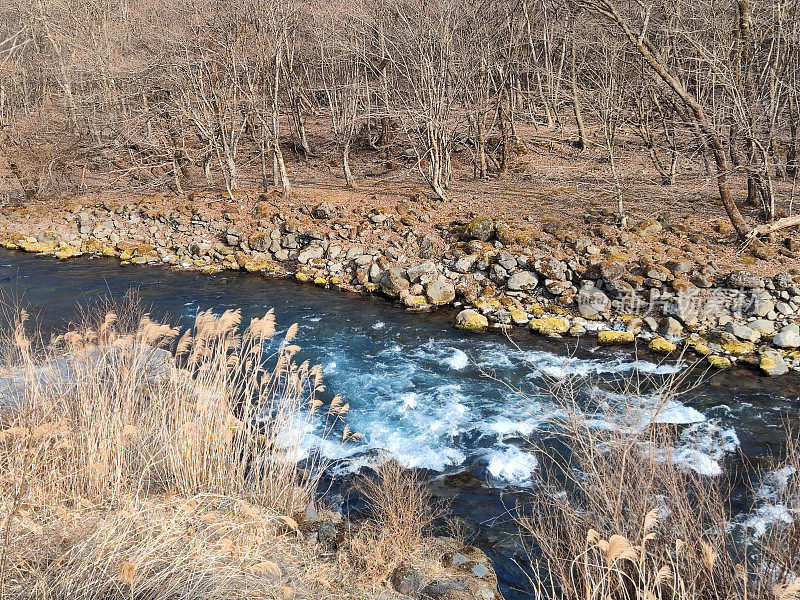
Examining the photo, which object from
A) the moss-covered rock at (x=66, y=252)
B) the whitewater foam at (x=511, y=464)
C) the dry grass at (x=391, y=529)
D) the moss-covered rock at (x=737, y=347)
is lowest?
the whitewater foam at (x=511, y=464)

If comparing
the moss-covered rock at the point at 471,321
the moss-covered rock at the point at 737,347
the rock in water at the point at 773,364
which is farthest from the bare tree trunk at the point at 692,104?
the moss-covered rock at the point at 471,321

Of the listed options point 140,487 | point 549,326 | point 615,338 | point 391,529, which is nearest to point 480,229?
point 549,326

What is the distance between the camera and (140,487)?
443 cm

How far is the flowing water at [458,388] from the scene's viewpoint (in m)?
7.02

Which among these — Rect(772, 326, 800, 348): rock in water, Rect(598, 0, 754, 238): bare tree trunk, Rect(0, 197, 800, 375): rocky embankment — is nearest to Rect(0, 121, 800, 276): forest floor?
Rect(0, 197, 800, 375): rocky embankment

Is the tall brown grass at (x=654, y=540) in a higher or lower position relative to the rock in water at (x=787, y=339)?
higher

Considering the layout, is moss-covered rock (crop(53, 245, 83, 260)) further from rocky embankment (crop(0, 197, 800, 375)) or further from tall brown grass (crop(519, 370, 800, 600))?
tall brown grass (crop(519, 370, 800, 600))

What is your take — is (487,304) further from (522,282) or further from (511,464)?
(511,464)

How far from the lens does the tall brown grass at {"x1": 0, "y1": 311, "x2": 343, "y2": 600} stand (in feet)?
11.4

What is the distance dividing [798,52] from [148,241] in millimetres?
17721

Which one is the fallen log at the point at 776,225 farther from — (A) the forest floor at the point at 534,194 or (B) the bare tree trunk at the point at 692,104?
(A) the forest floor at the point at 534,194

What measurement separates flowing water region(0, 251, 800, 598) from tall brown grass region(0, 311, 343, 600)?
1989 millimetres

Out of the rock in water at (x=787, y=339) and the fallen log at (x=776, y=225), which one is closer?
the rock in water at (x=787, y=339)

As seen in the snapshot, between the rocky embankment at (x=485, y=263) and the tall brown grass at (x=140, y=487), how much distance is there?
6.86m
